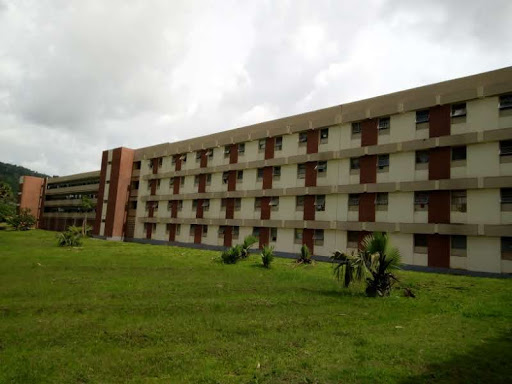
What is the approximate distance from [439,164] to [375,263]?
15259 millimetres

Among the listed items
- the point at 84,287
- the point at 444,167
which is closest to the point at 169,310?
the point at 84,287

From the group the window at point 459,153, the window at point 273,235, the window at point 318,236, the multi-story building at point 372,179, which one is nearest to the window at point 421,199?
the multi-story building at point 372,179

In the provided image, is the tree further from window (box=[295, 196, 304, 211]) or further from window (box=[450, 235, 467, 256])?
window (box=[450, 235, 467, 256])

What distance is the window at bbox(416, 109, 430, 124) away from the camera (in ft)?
88.8

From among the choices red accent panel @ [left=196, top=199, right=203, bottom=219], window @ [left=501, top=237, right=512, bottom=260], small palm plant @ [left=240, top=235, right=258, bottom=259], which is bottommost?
small palm plant @ [left=240, top=235, right=258, bottom=259]

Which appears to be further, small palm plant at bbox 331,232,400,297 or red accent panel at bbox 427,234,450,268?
red accent panel at bbox 427,234,450,268

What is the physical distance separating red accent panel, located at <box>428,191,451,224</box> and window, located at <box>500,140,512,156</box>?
159 inches

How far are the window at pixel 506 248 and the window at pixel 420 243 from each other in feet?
14.9

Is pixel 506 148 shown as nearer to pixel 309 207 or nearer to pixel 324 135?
pixel 324 135

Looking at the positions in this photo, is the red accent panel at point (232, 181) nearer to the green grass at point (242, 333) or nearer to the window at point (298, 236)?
the window at point (298, 236)

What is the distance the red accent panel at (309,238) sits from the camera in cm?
3281

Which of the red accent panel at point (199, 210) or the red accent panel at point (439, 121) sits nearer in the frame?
the red accent panel at point (439, 121)

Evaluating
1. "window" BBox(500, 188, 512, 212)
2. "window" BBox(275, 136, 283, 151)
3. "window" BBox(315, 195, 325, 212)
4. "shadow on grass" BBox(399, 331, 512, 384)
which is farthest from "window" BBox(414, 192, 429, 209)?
"shadow on grass" BBox(399, 331, 512, 384)

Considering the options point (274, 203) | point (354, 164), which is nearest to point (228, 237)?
point (274, 203)
